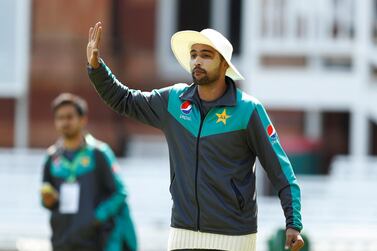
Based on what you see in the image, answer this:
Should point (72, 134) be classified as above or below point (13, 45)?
below

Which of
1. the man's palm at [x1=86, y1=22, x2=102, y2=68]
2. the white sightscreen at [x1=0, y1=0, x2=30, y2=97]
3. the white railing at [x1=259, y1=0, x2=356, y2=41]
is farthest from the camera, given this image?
the white sightscreen at [x1=0, y1=0, x2=30, y2=97]

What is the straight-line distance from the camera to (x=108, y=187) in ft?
31.7

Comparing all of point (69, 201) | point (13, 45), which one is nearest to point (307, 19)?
point (13, 45)

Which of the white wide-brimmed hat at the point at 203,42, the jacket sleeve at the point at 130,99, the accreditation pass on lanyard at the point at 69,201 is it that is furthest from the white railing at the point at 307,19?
the jacket sleeve at the point at 130,99

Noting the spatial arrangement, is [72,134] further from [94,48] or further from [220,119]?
[220,119]

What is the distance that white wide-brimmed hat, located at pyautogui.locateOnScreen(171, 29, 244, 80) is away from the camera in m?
6.86

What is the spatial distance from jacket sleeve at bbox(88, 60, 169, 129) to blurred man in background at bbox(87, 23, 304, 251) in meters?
0.02

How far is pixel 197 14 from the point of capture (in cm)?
1770

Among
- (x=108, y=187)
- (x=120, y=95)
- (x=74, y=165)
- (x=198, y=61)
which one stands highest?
(x=198, y=61)

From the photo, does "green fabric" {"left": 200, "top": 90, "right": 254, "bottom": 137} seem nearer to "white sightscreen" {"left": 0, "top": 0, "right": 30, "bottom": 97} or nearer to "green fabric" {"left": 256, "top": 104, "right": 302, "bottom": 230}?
"green fabric" {"left": 256, "top": 104, "right": 302, "bottom": 230}

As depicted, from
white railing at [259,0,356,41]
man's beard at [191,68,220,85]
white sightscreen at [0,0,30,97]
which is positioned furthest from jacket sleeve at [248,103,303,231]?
white sightscreen at [0,0,30,97]

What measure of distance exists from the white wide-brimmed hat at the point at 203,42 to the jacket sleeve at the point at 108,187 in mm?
2465

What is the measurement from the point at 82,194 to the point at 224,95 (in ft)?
9.62

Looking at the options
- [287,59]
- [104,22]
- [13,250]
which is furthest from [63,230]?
[104,22]
